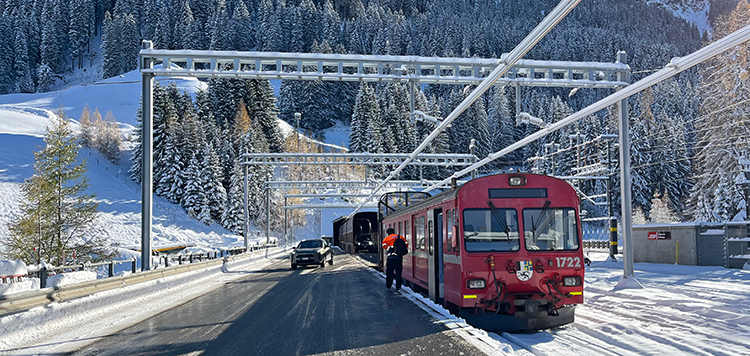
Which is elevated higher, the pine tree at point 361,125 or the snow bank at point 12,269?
the pine tree at point 361,125

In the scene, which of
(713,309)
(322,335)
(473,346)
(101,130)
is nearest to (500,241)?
(473,346)

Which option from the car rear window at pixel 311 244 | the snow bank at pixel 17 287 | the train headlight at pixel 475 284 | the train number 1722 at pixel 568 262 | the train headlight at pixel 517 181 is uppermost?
the train headlight at pixel 517 181

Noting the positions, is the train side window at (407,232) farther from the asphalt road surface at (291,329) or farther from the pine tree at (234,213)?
the pine tree at (234,213)

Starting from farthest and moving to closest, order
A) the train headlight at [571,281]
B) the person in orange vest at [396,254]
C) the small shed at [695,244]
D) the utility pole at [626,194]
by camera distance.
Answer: the small shed at [695,244], the person in orange vest at [396,254], the utility pole at [626,194], the train headlight at [571,281]

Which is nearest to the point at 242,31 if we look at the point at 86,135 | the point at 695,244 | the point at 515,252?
the point at 86,135

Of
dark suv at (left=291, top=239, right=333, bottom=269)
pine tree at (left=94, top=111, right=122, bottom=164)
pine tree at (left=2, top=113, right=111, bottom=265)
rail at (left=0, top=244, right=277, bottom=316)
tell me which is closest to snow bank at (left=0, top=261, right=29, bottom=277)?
rail at (left=0, top=244, right=277, bottom=316)

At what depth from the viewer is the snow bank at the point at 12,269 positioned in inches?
491

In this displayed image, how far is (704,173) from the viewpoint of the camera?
4481 cm

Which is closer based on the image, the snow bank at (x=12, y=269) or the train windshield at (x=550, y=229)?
the train windshield at (x=550, y=229)

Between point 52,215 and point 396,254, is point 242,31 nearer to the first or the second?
point 52,215

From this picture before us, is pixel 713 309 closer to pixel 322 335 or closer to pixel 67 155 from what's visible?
pixel 322 335

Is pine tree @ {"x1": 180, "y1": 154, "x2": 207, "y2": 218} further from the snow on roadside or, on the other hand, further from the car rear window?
Answer: the snow on roadside

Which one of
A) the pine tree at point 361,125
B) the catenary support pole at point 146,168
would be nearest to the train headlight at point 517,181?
the catenary support pole at point 146,168

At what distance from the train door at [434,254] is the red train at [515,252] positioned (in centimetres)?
152
